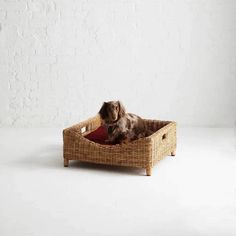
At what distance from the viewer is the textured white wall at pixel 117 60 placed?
5379 millimetres

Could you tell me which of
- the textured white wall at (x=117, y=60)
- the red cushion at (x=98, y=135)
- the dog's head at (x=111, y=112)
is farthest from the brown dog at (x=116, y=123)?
the textured white wall at (x=117, y=60)

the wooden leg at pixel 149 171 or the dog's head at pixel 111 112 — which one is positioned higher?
the dog's head at pixel 111 112

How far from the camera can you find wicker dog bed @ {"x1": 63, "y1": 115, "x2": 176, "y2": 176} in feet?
12.6

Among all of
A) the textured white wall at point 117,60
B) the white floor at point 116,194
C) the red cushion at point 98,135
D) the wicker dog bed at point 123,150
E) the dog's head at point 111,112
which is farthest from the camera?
the textured white wall at point 117,60

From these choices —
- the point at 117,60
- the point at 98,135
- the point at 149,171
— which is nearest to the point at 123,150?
the point at 149,171

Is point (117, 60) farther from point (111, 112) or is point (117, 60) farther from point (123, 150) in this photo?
point (123, 150)

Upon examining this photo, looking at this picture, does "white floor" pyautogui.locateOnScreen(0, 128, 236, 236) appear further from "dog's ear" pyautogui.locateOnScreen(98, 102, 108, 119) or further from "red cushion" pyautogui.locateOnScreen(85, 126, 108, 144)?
"dog's ear" pyautogui.locateOnScreen(98, 102, 108, 119)

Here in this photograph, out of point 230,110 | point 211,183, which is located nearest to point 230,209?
point 211,183

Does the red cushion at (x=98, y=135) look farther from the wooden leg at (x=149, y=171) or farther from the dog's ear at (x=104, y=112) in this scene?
the wooden leg at (x=149, y=171)

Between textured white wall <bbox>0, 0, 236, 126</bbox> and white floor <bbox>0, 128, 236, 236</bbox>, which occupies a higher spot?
textured white wall <bbox>0, 0, 236, 126</bbox>

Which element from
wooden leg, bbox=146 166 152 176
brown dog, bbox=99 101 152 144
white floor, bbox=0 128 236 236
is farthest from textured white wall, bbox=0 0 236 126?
wooden leg, bbox=146 166 152 176

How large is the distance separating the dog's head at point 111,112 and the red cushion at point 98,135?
20 cm

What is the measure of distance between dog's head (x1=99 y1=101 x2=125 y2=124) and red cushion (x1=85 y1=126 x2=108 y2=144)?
0.20 metres

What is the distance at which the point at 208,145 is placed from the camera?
187 inches
